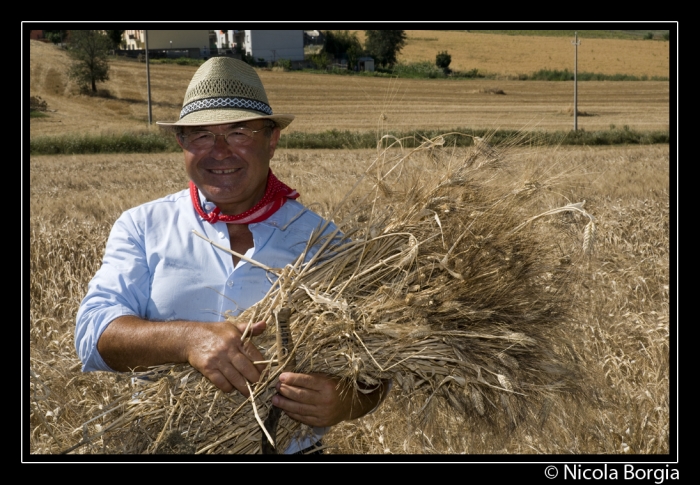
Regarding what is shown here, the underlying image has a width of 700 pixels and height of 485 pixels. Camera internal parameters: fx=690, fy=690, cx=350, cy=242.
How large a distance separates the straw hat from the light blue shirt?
280 mm

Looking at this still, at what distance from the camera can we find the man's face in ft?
6.48

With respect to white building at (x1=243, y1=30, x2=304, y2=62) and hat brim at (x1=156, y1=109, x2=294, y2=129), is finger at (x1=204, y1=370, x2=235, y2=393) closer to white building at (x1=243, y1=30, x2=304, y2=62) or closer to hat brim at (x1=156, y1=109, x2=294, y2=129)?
hat brim at (x1=156, y1=109, x2=294, y2=129)

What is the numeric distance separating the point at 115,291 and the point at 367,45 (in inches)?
1297

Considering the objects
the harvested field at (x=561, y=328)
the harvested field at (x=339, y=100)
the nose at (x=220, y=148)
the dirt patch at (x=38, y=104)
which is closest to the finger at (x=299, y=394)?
the harvested field at (x=561, y=328)

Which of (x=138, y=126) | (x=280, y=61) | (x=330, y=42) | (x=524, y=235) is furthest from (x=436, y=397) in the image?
(x=330, y=42)

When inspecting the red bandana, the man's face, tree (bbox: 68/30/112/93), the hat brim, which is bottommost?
the red bandana

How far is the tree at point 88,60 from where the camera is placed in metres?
29.3

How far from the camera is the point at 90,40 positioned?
30.2 m

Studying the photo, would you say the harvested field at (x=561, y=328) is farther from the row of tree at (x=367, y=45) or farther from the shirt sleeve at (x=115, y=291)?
the row of tree at (x=367, y=45)

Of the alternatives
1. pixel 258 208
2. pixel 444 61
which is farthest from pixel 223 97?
pixel 444 61

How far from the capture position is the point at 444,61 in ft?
116

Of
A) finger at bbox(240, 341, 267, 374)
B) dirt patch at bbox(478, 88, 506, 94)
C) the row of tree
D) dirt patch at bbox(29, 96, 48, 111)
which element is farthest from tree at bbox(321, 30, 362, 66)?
finger at bbox(240, 341, 267, 374)

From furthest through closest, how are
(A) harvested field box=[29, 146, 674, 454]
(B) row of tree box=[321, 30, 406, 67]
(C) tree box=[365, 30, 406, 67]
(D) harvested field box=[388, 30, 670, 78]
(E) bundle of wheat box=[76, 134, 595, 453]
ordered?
(D) harvested field box=[388, 30, 670, 78]
(B) row of tree box=[321, 30, 406, 67]
(C) tree box=[365, 30, 406, 67]
(A) harvested field box=[29, 146, 674, 454]
(E) bundle of wheat box=[76, 134, 595, 453]

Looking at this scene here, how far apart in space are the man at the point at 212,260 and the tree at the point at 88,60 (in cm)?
3009
